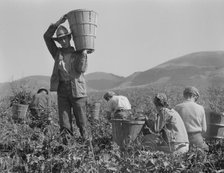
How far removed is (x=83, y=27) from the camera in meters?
4.03

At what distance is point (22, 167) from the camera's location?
274 centimetres

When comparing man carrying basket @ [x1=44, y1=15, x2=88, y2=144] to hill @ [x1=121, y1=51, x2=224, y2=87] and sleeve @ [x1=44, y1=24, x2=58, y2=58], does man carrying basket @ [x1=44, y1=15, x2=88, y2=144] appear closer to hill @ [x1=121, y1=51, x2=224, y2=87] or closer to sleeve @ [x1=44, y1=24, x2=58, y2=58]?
sleeve @ [x1=44, y1=24, x2=58, y2=58]

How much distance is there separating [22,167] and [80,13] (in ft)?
6.31

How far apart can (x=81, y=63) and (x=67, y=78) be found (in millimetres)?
279

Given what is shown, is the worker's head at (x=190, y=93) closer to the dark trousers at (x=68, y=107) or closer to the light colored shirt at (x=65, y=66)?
the dark trousers at (x=68, y=107)

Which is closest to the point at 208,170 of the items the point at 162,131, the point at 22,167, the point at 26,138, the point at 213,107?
the point at 162,131

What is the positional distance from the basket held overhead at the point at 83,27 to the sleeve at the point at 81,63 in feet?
0.34

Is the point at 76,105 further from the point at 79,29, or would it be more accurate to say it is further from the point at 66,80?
the point at 79,29

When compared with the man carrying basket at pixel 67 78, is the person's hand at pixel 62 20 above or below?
above

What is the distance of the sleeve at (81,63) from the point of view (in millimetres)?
4207

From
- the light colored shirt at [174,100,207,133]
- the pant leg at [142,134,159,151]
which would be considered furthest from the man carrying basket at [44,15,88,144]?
the light colored shirt at [174,100,207,133]

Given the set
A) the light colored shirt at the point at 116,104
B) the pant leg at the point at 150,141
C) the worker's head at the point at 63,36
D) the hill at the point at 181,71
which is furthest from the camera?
the hill at the point at 181,71

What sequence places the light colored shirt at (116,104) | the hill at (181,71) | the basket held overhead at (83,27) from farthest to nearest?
the hill at (181,71) → the light colored shirt at (116,104) → the basket held overhead at (83,27)

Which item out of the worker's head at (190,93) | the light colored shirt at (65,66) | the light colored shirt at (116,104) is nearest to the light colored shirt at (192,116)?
the worker's head at (190,93)
